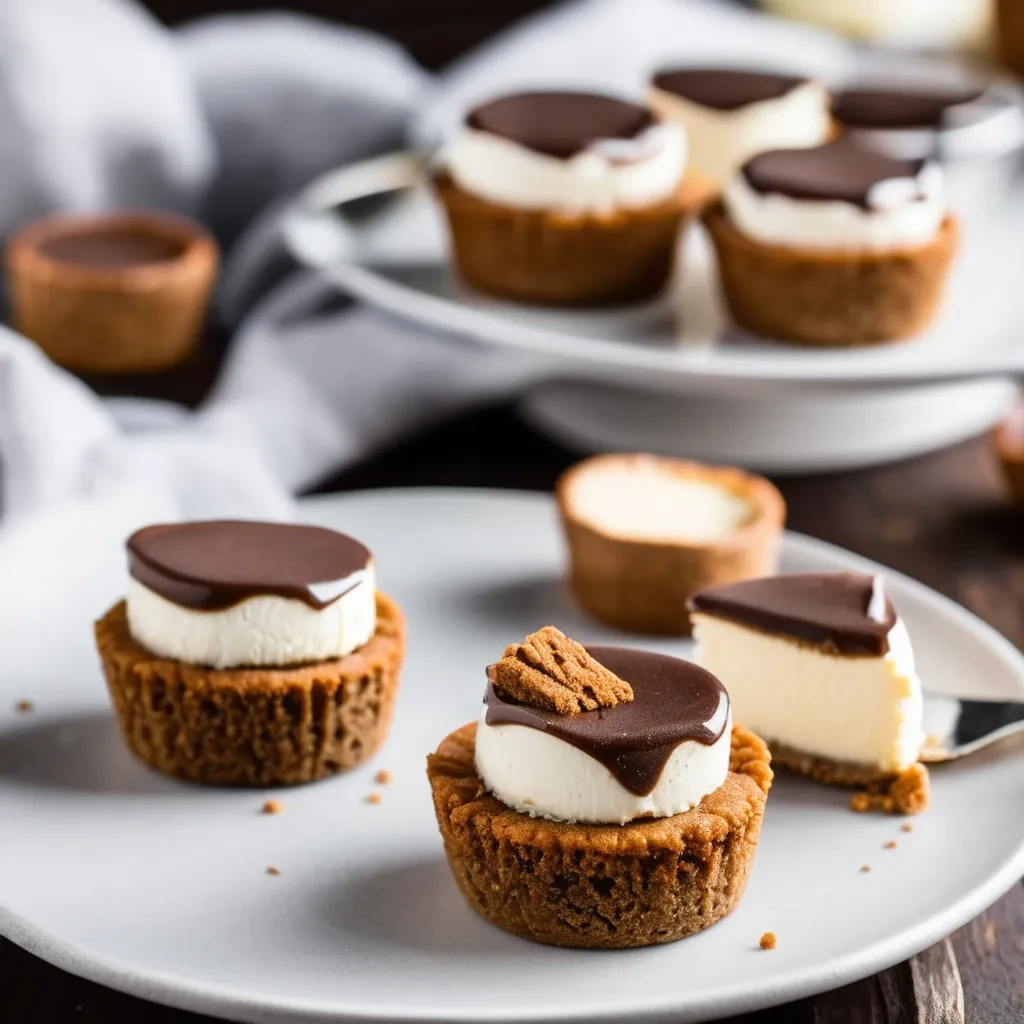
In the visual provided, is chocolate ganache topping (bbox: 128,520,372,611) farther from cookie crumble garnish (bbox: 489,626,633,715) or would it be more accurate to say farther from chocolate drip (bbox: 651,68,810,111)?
chocolate drip (bbox: 651,68,810,111)

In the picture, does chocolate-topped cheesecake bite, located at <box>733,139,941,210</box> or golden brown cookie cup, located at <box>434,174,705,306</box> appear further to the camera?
golden brown cookie cup, located at <box>434,174,705,306</box>

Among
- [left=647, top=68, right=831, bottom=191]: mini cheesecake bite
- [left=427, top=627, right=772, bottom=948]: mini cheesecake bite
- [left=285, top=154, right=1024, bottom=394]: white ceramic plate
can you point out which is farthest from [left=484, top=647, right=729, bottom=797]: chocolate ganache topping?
[left=647, top=68, right=831, bottom=191]: mini cheesecake bite

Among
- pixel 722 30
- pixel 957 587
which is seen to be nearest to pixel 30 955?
pixel 957 587

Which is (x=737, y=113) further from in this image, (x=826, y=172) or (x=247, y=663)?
(x=247, y=663)

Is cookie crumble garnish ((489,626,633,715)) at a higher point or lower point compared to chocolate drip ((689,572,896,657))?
higher

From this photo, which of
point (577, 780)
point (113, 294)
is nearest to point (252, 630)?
point (577, 780)
